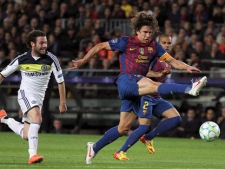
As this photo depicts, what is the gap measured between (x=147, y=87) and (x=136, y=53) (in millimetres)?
1022

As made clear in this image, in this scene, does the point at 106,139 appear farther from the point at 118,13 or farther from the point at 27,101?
the point at 118,13

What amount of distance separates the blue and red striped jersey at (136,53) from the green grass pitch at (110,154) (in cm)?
139

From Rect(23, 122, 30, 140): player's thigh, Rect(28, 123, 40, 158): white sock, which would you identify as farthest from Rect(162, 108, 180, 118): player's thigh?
Rect(28, 123, 40, 158): white sock

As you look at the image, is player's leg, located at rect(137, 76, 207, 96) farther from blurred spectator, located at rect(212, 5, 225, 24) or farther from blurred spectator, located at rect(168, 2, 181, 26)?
blurred spectator, located at rect(168, 2, 181, 26)

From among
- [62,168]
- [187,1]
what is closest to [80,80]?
[187,1]

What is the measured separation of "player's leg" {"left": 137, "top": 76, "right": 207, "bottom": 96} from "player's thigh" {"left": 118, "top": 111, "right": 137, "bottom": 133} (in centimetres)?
90

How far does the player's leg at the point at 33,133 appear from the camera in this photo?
10.8 meters

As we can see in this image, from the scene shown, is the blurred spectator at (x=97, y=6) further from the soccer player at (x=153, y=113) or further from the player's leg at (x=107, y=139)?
the player's leg at (x=107, y=139)

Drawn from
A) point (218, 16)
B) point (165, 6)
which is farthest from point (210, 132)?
point (165, 6)

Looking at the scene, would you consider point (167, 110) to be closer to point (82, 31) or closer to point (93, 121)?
point (93, 121)

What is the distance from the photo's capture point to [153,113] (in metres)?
12.6

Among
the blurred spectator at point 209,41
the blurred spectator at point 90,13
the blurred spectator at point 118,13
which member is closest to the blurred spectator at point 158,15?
the blurred spectator at point 118,13

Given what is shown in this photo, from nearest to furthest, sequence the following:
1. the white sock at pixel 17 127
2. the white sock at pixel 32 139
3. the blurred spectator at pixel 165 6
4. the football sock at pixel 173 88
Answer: the football sock at pixel 173 88
the white sock at pixel 32 139
the white sock at pixel 17 127
the blurred spectator at pixel 165 6

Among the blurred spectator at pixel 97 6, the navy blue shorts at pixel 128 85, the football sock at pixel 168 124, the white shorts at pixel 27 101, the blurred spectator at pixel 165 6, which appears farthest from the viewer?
the blurred spectator at pixel 97 6
